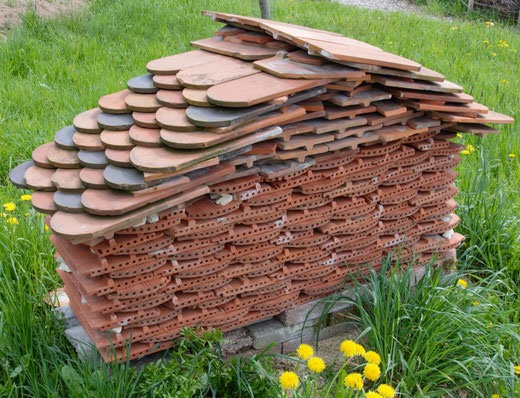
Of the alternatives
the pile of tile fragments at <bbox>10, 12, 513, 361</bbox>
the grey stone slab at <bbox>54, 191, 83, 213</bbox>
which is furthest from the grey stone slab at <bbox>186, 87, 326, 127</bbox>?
the grey stone slab at <bbox>54, 191, 83, 213</bbox>

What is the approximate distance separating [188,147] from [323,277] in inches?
50.5

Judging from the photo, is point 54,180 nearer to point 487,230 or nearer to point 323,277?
point 323,277

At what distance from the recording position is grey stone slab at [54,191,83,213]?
7.88 ft

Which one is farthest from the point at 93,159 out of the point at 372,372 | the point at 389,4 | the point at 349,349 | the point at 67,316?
the point at 389,4

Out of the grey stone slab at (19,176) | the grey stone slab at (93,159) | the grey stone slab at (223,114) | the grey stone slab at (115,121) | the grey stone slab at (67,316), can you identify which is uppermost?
the grey stone slab at (223,114)

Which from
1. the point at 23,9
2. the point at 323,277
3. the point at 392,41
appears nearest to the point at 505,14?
the point at 392,41

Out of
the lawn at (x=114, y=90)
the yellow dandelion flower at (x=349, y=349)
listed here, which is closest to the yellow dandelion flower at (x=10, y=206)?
the lawn at (x=114, y=90)

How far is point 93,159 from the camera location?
2658 mm

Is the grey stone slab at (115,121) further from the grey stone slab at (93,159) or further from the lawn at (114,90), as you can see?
the lawn at (114,90)

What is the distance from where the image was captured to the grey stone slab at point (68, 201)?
2402mm

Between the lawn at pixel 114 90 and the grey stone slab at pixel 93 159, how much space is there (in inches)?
33.3

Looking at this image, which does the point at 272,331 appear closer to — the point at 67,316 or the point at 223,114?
the point at 67,316

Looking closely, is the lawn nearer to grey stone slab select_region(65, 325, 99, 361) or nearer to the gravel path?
grey stone slab select_region(65, 325, 99, 361)

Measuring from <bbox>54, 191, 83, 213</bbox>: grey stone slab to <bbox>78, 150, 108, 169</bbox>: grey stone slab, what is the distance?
17 cm
